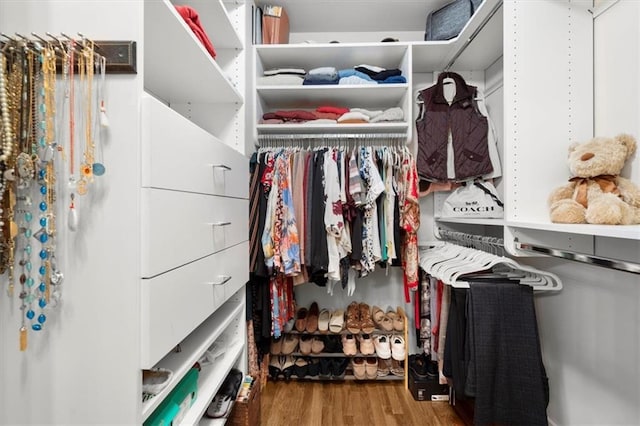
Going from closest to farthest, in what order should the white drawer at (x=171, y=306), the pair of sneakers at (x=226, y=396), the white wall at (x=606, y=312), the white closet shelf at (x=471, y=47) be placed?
the white drawer at (x=171, y=306) < the white wall at (x=606, y=312) < the pair of sneakers at (x=226, y=396) < the white closet shelf at (x=471, y=47)

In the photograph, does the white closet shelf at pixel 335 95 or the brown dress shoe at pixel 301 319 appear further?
the brown dress shoe at pixel 301 319

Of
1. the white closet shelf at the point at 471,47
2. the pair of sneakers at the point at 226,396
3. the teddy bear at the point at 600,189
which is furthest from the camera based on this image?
the white closet shelf at the point at 471,47

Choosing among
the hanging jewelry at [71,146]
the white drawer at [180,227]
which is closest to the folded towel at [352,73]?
the white drawer at [180,227]

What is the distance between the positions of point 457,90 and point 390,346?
5.46 feet

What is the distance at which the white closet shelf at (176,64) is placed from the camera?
0.84m

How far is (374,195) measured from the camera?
1.57 meters

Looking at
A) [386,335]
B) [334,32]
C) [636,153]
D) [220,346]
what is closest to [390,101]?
[334,32]

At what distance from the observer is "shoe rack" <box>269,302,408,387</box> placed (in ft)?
6.23

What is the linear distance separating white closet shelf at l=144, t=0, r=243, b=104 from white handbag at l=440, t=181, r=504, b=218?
1.39 meters

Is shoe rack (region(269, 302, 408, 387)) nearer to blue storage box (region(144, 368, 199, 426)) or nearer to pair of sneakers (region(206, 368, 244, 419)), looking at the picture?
pair of sneakers (region(206, 368, 244, 419))

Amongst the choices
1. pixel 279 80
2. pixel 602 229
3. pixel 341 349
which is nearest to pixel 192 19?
pixel 279 80

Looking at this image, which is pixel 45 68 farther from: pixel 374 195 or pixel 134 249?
pixel 374 195

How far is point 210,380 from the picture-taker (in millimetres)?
1167

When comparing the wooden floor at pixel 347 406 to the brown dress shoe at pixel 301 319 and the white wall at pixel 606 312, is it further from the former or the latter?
the white wall at pixel 606 312
